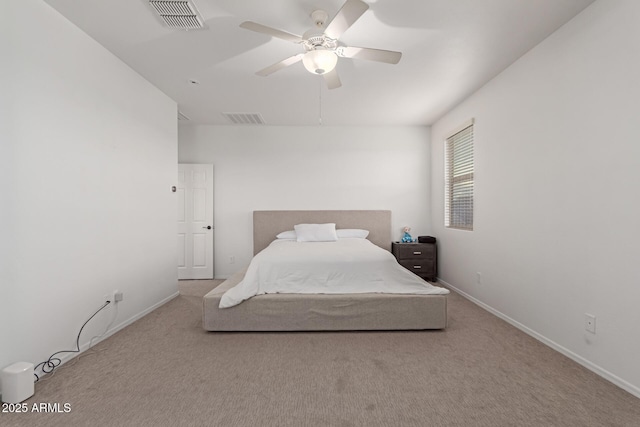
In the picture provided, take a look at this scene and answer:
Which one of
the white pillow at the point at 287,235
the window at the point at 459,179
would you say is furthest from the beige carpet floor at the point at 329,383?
the white pillow at the point at 287,235

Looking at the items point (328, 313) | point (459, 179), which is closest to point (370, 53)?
point (328, 313)

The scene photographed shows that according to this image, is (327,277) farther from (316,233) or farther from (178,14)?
(178,14)

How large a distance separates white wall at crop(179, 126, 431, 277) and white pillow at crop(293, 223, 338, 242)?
0.53 meters

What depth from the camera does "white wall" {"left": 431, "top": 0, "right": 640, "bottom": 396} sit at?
5.91 ft

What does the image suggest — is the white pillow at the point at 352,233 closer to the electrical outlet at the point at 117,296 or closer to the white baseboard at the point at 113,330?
the white baseboard at the point at 113,330

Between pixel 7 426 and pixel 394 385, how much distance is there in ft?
6.77

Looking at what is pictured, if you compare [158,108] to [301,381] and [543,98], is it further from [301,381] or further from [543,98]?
[543,98]

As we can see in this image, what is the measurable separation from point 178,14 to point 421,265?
4.08 meters

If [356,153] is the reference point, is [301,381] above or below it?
below

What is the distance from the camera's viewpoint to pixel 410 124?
15.8 ft

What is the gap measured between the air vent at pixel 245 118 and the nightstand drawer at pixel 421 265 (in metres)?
3.04

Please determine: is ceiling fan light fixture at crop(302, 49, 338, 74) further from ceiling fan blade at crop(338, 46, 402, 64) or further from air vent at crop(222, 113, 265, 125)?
air vent at crop(222, 113, 265, 125)

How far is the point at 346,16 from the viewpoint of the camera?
1.77m

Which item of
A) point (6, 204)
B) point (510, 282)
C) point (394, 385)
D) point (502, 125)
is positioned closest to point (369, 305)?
point (394, 385)
